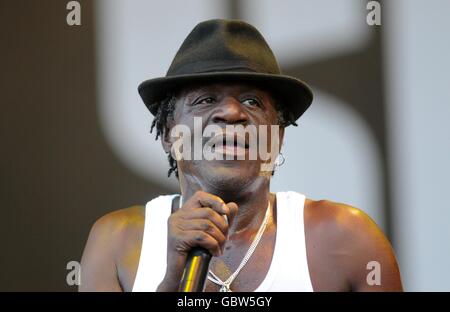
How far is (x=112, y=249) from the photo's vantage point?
1.30 m

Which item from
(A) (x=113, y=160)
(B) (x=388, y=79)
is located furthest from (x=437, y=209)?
(A) (x=113, y=160)

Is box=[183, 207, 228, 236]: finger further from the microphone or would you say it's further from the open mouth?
the open mouth

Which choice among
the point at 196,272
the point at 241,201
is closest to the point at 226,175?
the point at 241,201

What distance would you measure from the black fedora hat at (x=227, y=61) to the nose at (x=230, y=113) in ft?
0.11

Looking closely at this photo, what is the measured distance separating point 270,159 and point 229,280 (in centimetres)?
19

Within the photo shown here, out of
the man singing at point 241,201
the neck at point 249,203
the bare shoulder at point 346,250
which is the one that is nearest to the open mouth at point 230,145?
the man singing at point 241,201

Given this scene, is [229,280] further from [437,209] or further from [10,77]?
[10,77]

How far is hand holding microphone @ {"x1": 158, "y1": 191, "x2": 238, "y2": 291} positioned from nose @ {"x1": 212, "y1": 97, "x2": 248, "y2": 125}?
9.8 inches

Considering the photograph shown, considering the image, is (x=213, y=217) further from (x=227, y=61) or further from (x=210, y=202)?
(x=227, y=61)

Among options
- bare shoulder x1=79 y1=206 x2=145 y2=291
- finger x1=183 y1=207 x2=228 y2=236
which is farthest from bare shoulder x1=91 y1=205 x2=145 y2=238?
finger x1=183 y1=207 x2=228 y2=236

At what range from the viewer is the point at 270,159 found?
1.19m

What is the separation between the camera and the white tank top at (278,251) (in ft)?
3.86

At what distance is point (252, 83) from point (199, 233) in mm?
369

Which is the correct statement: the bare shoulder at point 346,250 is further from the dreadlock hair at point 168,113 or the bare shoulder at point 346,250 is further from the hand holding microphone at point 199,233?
the hand holding microphone at point 199,233
